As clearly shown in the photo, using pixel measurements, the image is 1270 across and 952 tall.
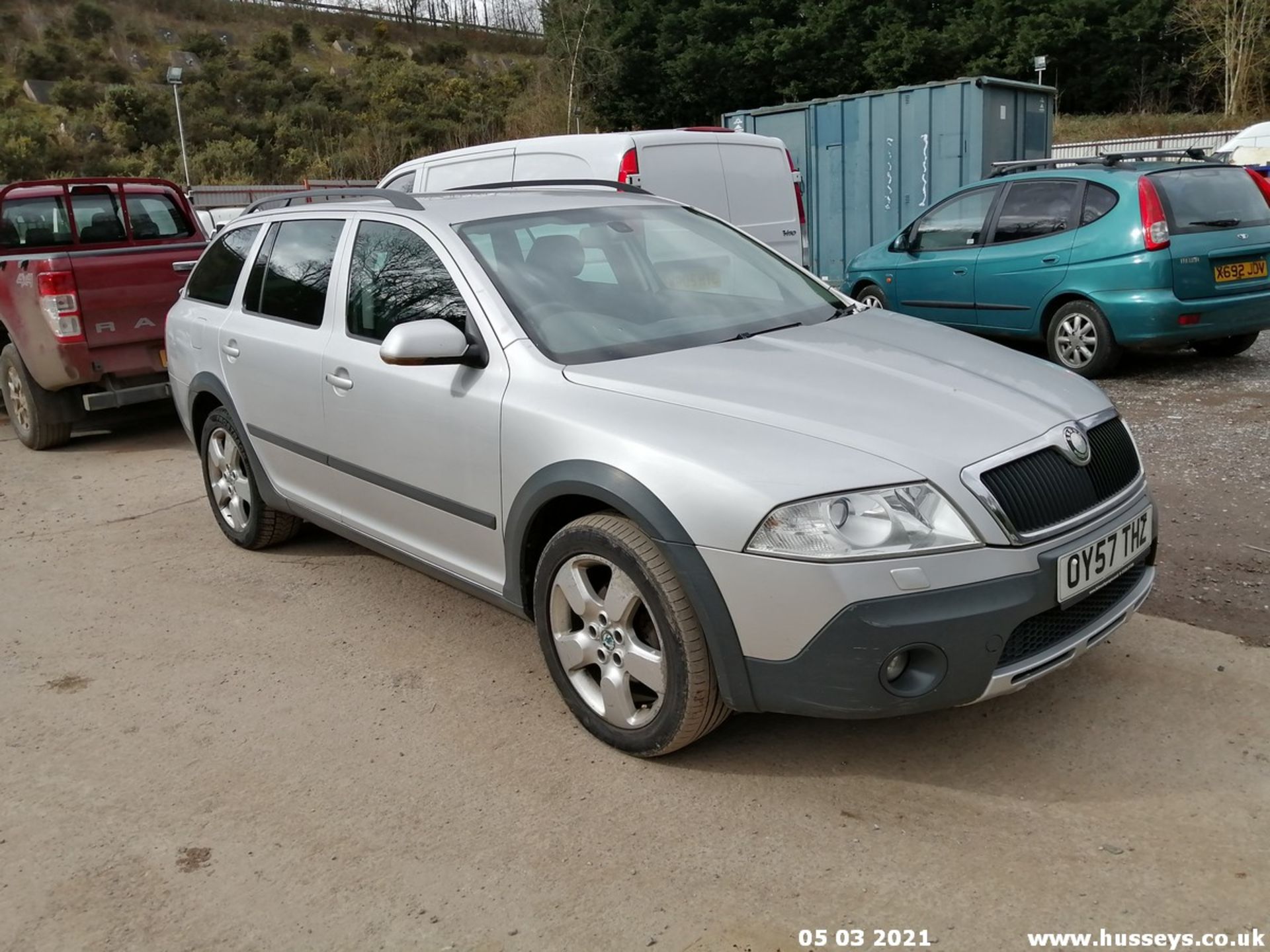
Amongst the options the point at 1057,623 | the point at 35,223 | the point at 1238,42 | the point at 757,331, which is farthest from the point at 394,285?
the point at 1238,42

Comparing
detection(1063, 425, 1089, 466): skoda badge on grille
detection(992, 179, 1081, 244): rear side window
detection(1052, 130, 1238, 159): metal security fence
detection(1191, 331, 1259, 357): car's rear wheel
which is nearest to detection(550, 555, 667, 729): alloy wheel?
detection(1063, 425, 1089, 466): skoda badge on grille

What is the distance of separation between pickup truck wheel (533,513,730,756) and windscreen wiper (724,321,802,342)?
0.93 meters

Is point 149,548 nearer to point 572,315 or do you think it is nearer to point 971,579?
point 572,315

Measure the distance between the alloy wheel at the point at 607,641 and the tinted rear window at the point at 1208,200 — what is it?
243 inches

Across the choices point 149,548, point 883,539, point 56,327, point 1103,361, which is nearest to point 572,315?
point 883,539

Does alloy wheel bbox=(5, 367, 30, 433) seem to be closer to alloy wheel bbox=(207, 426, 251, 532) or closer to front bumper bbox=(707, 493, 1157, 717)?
alloy wheel bbox=(207, 426, 251, 532)

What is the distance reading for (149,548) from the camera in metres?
5.65

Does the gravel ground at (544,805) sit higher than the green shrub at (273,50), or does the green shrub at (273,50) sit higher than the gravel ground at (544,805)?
the green shrub at (273,50)

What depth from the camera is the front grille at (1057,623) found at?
9.47 feet

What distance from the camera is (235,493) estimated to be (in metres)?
5.40

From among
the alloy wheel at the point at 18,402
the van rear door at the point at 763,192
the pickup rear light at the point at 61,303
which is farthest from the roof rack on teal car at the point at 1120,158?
the alloy wheel at the point at 18,402

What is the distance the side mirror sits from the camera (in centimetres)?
346

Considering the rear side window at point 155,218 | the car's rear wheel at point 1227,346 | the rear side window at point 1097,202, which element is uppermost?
the rear side window at point 155,218

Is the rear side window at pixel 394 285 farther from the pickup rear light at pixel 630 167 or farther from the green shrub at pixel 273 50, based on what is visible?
the green shrub at pixel 273 50
